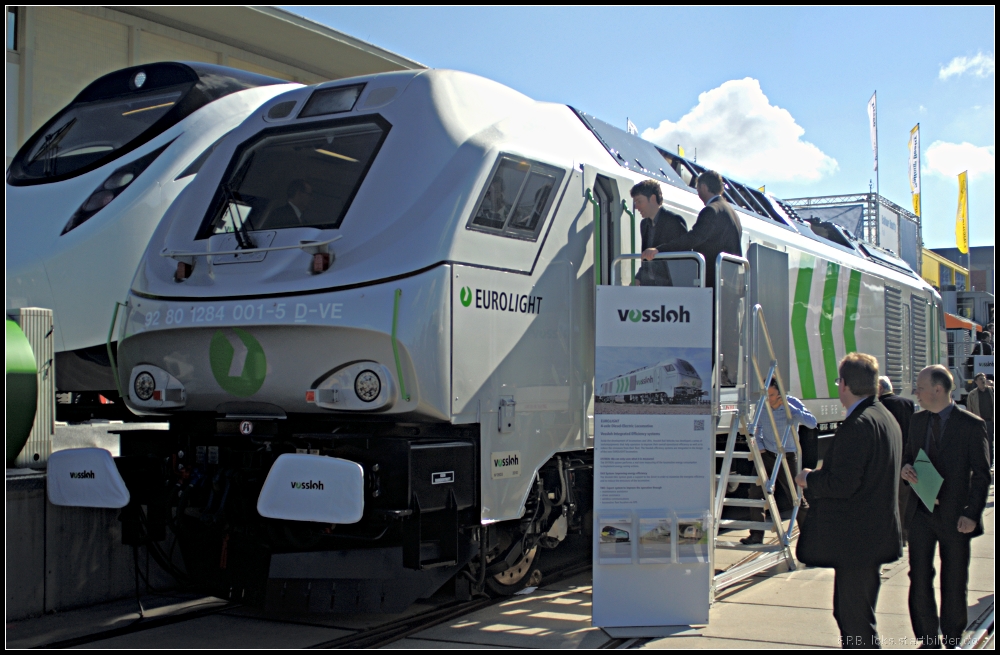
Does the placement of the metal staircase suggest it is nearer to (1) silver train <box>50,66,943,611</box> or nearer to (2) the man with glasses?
(2) the man with glasses

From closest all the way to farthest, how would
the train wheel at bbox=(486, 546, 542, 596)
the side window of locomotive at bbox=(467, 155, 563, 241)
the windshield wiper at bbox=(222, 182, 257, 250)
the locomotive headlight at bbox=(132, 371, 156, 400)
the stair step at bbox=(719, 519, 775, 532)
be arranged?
the side window of locomotive at bbox=(467, 155, 563, 241), the windshield wiper at bbox=(222, 182, 257, 250), the locomotive headlight at bbox=(132, 371, 156, 400), the train wheel at bbox=(486, 546, 542, 596), the stair step at bbox=(719, 519, 775, 532)

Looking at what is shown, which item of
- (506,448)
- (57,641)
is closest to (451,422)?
(506,448)

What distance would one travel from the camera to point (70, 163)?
9.34 m

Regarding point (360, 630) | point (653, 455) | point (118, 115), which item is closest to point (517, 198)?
point (653, 455)

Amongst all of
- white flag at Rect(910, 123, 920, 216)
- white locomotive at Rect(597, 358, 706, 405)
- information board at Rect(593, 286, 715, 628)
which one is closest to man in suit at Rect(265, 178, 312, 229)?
information board at Rect(593, 286, 715, 628)

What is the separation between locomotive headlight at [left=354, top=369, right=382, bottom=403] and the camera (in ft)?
17.3

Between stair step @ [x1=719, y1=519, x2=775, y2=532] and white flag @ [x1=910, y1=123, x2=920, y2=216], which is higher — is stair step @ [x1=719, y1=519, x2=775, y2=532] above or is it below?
below

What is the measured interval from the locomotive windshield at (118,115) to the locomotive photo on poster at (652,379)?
5.62 metres

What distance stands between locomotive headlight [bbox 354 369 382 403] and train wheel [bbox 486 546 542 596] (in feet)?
5.59

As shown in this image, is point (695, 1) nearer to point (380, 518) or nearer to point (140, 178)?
point (380, 518)

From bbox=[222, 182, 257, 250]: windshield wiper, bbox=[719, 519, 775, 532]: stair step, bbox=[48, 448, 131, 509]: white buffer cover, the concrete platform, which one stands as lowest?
the concrete platform

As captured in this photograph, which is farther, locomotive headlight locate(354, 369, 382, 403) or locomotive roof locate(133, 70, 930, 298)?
locomotive roof locate(133, 70, 930, 298)

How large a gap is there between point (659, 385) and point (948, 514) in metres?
1.80

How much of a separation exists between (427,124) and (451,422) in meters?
1.84
